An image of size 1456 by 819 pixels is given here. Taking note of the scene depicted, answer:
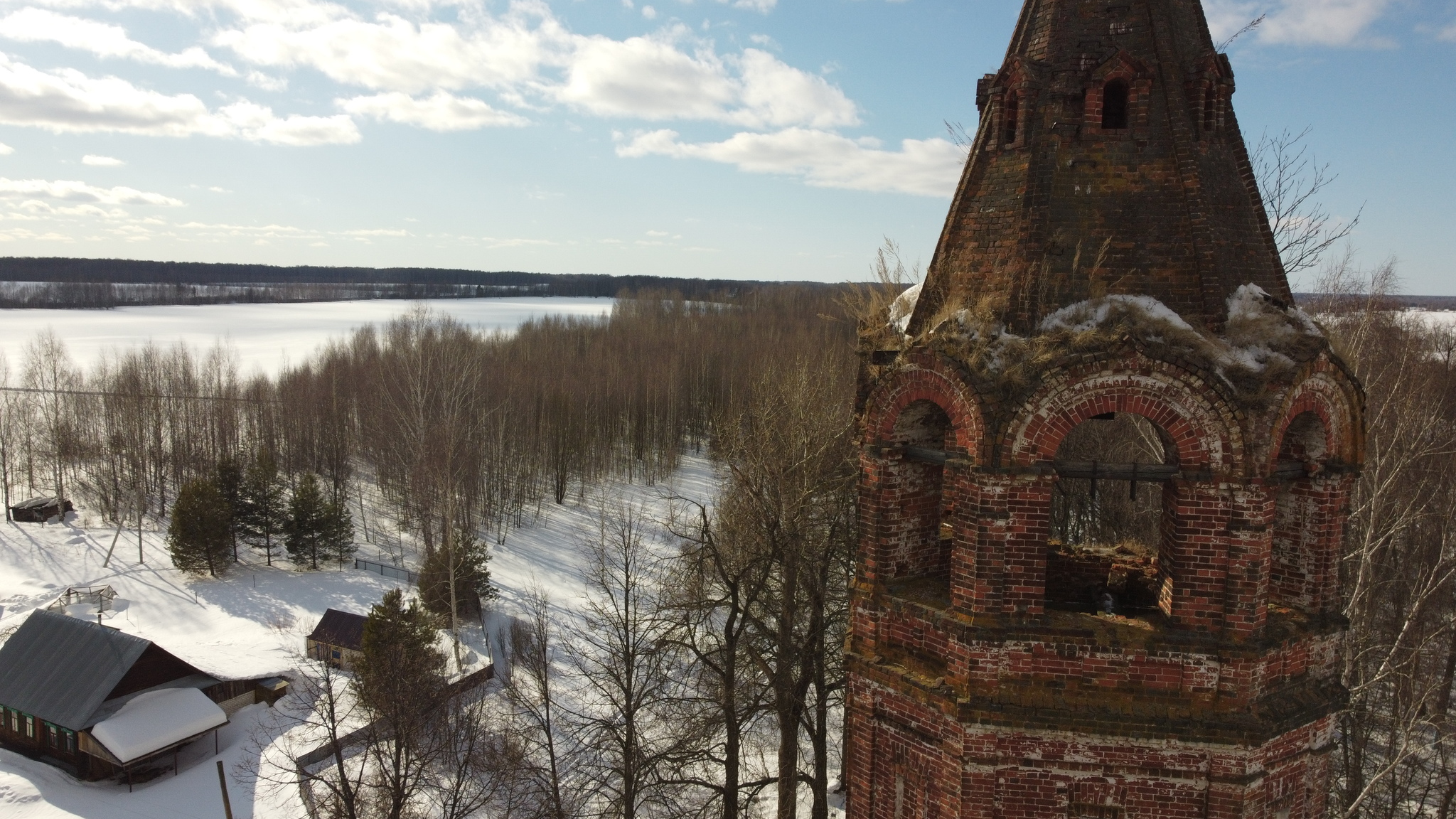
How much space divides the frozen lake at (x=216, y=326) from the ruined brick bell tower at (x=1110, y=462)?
5733cm

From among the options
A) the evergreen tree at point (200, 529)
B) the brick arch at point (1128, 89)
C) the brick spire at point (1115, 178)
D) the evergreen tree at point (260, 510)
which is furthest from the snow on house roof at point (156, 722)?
the brick arch at point (1128, 89)

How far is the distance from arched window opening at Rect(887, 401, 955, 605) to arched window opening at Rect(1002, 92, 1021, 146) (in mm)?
2223

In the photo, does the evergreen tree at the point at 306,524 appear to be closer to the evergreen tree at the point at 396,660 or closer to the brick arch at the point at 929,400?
the evergreen tree at the point at 396,660

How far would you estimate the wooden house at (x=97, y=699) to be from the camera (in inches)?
795

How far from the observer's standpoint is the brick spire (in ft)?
19.5

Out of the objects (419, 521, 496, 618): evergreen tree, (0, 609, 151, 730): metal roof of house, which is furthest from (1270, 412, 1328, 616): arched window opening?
(0, 609, 151, 730): metal roof of house

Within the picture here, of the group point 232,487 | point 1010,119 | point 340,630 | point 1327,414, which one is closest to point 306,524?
point 232,487

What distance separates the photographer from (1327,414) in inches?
238

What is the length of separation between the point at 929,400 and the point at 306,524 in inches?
1263

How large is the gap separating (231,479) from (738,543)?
26189 mm

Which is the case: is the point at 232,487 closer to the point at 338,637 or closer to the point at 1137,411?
the point at 338,637

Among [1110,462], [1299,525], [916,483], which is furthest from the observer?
[916,483]

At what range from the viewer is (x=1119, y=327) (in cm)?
557

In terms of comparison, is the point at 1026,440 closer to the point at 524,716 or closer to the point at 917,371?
the point at 917,371
